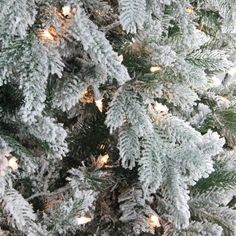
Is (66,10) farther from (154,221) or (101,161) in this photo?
(154,221)

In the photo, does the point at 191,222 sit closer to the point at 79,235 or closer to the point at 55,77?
the point at 79,235

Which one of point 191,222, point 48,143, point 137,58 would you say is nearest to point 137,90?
point 137,58

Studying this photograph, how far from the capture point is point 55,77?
0.71 metres

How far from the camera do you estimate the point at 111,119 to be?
69 cm

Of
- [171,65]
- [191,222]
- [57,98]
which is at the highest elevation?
[171,65]

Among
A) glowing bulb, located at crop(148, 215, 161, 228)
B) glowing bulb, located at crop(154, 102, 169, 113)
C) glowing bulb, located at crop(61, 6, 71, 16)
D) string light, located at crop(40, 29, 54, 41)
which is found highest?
glowing bulb, located at crop(61, 6, 71, 16)

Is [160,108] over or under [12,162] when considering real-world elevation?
over

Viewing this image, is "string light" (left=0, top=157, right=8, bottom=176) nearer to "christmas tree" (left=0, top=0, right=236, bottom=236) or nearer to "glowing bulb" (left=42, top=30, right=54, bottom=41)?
"christmas tree" (left=0, top=0, right=236, bottom=236)

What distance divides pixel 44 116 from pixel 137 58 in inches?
6.6

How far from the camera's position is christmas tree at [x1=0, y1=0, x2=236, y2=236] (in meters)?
0.61

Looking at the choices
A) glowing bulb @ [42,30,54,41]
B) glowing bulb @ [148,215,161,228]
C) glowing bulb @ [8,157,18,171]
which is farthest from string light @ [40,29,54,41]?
glowing bulb @ [148,215,161,228]

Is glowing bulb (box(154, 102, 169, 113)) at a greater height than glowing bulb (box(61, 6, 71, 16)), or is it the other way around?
glowing bulb (box(61, 6, 71, 16))

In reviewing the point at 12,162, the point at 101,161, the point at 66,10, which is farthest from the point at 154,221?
the point at 66,10

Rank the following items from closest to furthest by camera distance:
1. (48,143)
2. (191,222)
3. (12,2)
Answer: (12,2), (48,143), (191,222)
